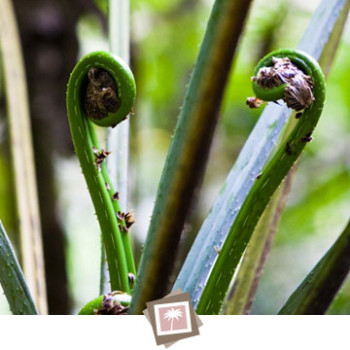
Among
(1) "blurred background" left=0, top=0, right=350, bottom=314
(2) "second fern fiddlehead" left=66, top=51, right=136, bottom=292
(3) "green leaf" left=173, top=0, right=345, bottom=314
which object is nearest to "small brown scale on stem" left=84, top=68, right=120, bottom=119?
(2) "second fern fiddlehead" left=66, top=51, right=136, bottom=292

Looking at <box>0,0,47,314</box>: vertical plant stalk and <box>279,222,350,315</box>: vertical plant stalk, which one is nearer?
<box>279,222,350,315</box>: vertical plant stalk

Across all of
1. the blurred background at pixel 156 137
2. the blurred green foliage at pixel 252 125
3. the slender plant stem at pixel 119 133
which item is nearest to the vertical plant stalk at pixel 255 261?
the slender plant stem at pixel 119 133

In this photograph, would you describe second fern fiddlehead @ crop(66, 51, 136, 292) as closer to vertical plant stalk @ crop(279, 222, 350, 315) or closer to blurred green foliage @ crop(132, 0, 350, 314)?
vertical plant stalk @ crop(279, 222, 350, 315)

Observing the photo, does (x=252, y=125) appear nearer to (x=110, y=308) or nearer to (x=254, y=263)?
(x=254, y=263)

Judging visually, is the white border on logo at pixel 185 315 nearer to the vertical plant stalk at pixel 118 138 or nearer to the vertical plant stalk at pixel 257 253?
the vertical plant stalk at pixel 118 138

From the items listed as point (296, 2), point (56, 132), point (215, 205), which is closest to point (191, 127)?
point (215, 205)

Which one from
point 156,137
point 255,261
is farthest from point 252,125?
point 255,261
